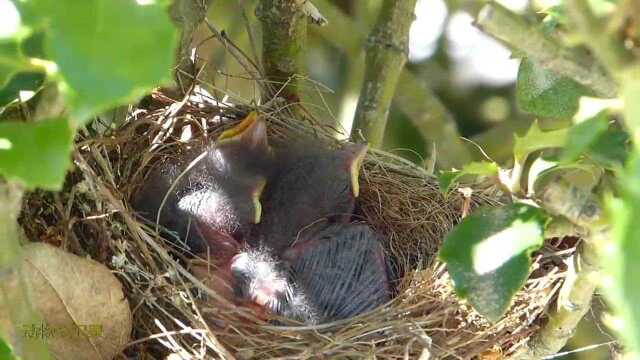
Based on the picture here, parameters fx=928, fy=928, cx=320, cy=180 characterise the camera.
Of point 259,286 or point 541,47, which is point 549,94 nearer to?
point 541,47

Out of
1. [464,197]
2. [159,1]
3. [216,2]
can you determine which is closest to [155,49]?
[159,1]

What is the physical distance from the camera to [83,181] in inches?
39.5

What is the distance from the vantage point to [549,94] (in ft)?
2.98

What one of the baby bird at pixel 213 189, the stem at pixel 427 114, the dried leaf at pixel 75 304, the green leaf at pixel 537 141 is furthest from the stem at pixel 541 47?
the stem at pixel 427 114

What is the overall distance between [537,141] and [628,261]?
14.1 inches

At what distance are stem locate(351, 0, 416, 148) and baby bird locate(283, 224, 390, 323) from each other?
0.21 m

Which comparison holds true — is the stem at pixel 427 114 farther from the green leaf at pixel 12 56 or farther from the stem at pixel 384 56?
the green leaf at pixel 12 56

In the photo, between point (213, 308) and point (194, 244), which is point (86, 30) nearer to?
point (213, 308)

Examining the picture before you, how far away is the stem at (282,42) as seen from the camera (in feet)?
4.49

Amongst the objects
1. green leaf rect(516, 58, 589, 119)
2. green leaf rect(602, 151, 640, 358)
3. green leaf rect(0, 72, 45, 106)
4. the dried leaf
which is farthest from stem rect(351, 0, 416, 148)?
green leaf rect(602, 151, 640, 358)

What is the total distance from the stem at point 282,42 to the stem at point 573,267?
1.88ft

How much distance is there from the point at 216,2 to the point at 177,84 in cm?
42

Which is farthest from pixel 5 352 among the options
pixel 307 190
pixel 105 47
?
pixel 307 190

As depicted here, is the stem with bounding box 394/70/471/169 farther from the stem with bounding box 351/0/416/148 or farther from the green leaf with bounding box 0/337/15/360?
the green leaf with bounding box 0/337/15/360
